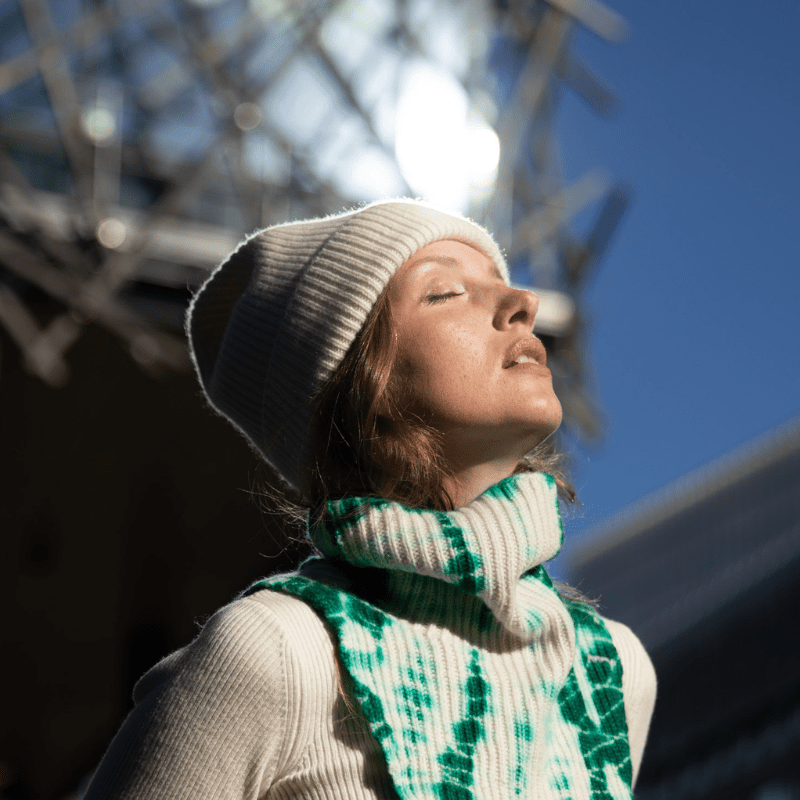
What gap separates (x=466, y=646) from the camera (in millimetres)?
1717

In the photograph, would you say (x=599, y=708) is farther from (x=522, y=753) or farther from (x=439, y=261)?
(x=439, y=261)

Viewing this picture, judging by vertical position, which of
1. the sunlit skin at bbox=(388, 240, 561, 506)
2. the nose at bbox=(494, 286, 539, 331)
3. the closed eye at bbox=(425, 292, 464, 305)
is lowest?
the sunlit skin at bbox=(388, 240, 561, 506)

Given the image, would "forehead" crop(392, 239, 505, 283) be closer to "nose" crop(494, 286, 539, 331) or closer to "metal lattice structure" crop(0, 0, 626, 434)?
"nose" crop(494, 286, 539, 331)

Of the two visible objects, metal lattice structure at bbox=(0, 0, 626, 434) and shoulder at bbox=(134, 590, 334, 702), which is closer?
shoulder at bbox=(134, 590, 334, 702)

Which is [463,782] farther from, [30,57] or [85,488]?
[85,488]

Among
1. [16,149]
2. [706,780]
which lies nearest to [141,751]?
[16,149]

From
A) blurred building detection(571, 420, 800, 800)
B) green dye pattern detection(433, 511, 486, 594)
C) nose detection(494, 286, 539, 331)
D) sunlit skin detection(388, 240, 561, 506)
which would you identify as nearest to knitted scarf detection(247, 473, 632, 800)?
green dye pattern detection(433, 511, 486, 594)

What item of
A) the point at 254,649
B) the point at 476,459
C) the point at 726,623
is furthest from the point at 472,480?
the point at 726,623

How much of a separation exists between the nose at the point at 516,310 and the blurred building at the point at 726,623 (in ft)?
81.3

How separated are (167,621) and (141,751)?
890cm

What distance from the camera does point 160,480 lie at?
31.8 feet

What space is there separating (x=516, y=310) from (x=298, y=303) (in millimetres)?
380

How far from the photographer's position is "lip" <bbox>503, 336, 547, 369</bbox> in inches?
75.2

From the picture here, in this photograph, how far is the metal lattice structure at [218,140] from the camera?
24.6ft
